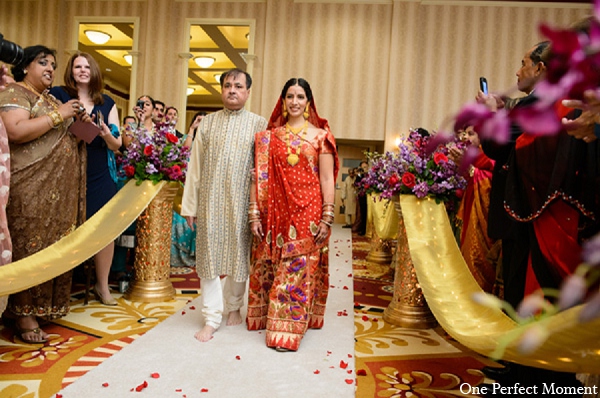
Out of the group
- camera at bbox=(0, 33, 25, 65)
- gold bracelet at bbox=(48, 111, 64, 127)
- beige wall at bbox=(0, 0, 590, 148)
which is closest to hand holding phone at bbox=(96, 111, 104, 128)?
gold bracelet at bbox=(48, 111, 64, 127)

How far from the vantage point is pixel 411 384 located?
80.3 inches

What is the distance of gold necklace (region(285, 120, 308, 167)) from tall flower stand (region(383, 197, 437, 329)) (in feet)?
3.18

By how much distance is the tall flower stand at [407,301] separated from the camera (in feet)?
9.73

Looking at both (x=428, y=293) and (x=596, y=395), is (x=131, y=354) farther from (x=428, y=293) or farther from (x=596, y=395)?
(x=596, y=395)

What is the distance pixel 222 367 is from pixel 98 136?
5.91ft

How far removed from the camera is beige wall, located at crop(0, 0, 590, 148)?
29.9ft

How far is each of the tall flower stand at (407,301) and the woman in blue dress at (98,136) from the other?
1896 millimetres

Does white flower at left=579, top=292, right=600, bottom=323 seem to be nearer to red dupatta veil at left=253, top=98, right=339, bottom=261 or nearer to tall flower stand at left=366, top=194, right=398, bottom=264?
red dupatta veil at left=253, top=98, right=339, bottom=261

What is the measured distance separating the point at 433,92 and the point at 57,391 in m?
8.76

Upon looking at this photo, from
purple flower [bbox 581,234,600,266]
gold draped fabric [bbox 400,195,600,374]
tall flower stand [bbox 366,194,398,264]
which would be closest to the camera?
purple flower [bbox 581,234,600,266]

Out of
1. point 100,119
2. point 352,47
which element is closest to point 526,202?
point 100,119

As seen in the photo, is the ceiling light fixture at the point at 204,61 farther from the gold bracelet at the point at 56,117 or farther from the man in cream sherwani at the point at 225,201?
the gold bracelet at the point at 56,117

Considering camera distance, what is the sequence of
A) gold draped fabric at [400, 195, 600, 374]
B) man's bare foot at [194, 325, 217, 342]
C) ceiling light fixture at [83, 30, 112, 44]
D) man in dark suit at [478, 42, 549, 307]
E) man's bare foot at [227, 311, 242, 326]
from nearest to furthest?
gold draped fabric at [400, 195, 600, 374], man in dark suit at [478, 42, 549, 307], man's bare foot at [194, 325, 217, 342], man's bare foot at [227, 311, 242, 326], ceiling light fixture at [83, 30, 112, 44]

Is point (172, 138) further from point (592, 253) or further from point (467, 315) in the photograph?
point (592, 253)
